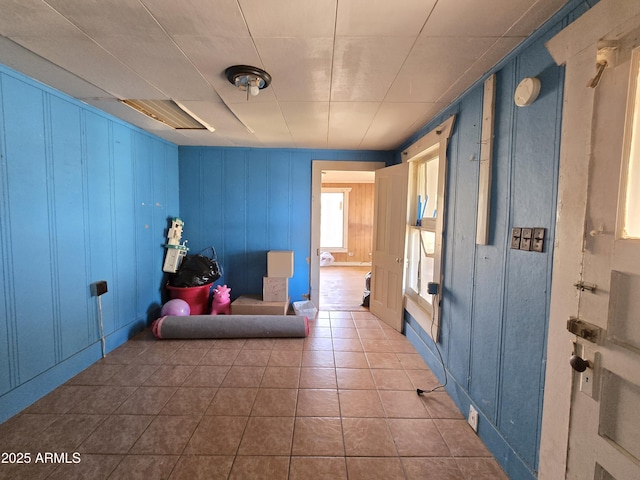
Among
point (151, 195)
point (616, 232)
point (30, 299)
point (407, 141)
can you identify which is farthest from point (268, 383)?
point (407, 141)

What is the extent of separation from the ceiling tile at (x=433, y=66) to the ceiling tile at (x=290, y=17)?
521 mm

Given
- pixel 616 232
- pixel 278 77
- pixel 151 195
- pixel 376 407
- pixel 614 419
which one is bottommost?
pixel 376 407

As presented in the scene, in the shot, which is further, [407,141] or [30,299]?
[407,141]

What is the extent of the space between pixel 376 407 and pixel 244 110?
263cm

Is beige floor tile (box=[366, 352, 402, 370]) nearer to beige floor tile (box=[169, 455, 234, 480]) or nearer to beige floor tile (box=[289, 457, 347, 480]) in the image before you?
beige floor tile (box=[289, 457, 347, 480])

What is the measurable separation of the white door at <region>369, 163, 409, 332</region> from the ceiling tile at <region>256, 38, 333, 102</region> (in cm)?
152

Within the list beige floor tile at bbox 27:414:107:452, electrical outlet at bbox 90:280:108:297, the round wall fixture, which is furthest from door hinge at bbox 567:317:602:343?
electrical outlet at bbox 90:280:108:297

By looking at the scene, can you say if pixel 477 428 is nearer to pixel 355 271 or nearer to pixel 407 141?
pixel 407 141

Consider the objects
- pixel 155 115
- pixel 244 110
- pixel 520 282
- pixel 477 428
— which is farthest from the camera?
pixel 155 115

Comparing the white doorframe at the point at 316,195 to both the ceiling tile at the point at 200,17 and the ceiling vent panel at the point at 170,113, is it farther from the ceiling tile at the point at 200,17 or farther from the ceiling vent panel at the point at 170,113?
the ceiling tile at the point at 200,17

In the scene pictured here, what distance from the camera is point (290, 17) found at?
Answer: 1231mm

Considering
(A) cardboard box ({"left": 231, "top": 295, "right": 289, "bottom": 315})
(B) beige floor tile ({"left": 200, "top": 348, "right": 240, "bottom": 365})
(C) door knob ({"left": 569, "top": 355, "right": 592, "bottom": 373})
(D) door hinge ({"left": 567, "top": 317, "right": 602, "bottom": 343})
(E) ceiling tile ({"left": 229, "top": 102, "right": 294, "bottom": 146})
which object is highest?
(E) ceiling tile ({"left": 229, "top": 102, "right": 294, "bottom": 146})

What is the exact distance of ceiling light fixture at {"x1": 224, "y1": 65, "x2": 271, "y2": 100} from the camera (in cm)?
165

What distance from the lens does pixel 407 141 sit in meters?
3.23
